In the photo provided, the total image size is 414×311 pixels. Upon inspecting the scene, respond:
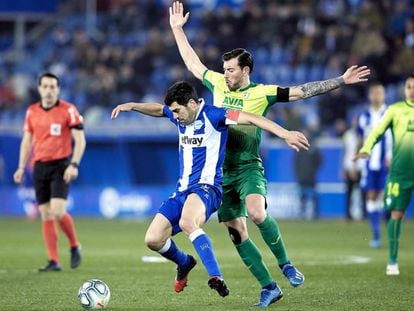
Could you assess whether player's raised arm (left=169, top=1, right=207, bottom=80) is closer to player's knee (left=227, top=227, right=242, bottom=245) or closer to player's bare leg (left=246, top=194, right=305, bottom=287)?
player's bare leg (left=246, top=194, right=305, bottom=287)

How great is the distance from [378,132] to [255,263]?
10.4 feet

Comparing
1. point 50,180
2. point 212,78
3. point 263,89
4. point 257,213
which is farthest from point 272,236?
point 50,180

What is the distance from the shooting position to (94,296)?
29.5 ft

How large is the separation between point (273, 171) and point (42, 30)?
1254cm

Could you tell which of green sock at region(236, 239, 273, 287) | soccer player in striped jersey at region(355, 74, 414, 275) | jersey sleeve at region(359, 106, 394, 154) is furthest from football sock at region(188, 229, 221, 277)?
soccer player in striped jersey at region(355, 74, 414, 275)

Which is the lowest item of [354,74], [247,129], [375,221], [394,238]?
[375,221]

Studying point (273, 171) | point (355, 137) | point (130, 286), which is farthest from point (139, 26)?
point (130, 286)

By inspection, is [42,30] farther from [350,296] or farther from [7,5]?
[350,296]

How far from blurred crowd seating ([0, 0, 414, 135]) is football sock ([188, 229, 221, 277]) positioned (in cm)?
1524

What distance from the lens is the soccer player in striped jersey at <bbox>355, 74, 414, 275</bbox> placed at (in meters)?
Result: 12.0

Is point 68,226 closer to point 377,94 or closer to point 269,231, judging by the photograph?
point 269,231

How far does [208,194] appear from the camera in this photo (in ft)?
30.4

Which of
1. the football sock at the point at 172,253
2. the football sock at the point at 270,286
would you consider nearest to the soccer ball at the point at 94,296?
the football sock at the point at 172,253

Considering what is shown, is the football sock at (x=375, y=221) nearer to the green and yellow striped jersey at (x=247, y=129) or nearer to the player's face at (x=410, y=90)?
the player's face at (x=410, y=90)
